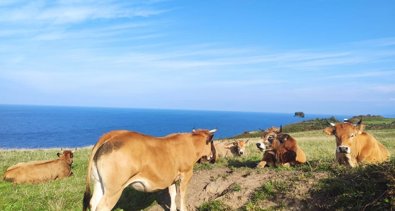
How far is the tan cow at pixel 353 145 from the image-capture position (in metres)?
12.6

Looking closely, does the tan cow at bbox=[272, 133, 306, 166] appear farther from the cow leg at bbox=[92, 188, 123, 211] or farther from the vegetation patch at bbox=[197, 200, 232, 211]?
the cow leg at bbox=[92, 188, 123, 211]

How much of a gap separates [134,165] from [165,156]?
1.36 m

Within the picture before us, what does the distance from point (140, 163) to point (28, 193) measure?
263 inches

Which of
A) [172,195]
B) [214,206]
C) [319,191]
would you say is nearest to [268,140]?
[172,195]

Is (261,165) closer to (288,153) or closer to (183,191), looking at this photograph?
(288,153)

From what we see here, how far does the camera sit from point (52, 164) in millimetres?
19109

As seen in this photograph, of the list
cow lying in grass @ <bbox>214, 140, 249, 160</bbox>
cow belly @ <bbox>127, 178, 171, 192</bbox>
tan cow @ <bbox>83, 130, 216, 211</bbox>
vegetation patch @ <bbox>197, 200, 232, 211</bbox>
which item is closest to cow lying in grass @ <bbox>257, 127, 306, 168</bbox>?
vegetation patch @ <bbox>197, 200, 232, 211</bbox>

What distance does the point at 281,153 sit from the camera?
15148 mm

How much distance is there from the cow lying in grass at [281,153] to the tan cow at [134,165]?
4.08 meters

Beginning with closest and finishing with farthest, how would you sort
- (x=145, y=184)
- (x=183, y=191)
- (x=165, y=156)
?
(x=145, y=184) → (x=165, y=156) → (x=183, y=191)

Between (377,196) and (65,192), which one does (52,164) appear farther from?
(377,196)

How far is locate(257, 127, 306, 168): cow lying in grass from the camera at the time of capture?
49.0 feet

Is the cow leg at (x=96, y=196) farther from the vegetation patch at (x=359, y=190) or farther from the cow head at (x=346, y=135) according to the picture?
the cow head at (x=346, y=135)

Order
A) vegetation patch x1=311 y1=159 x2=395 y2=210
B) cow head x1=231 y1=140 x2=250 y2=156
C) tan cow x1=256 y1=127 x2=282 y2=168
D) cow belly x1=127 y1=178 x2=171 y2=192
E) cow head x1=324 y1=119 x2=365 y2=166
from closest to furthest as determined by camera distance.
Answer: vegetation patch x1=311 y1=159 x2=395 y2=210, cow belly x1=127 y1=178 x2=171 y2=192, cow head x1=324 y1=119 x2=365 y2=166, tan cow x1=256 y1=127 x2=282 y2=168, cow head x1=231 y1=140 x2=250 y2=156
